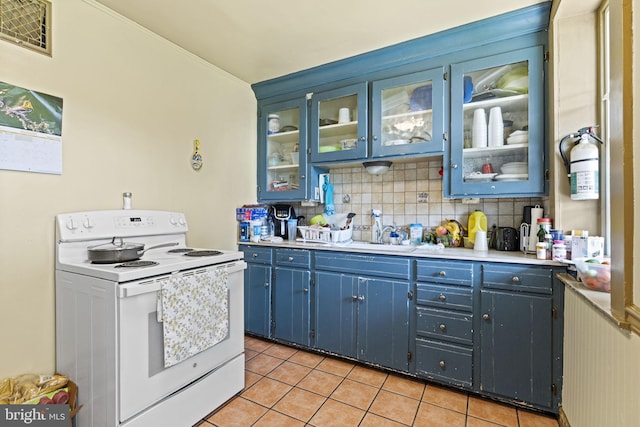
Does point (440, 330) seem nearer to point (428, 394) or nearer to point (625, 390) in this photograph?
point (428, 394)

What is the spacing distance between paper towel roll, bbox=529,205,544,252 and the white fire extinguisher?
0.89 feet

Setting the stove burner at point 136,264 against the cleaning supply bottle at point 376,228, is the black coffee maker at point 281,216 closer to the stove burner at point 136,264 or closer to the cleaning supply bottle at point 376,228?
the cleaning supply bottle at point 376,228

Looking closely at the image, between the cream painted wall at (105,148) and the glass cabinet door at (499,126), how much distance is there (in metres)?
1.92

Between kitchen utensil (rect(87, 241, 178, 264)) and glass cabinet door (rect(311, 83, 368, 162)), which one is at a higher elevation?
glass cabinet door (rect(311, 83, 368, 162))

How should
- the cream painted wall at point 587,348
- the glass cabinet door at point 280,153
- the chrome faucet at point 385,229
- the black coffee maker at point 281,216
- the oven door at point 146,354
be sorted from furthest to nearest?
the black coffee maker at point 281,216 → the glass cabinet door at point 280,153 → the chrome faucet at point 385,229 → the oven door at point 146,354 → the cream painted wall at point 587,348

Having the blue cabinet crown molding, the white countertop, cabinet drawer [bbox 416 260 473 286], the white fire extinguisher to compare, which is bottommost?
cabinet drawer [bbox 416 260 473 286]

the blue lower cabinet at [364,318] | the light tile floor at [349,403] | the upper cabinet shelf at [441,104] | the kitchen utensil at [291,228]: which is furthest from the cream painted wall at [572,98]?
the kitchen utensil at [291,228]

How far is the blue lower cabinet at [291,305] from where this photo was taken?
7.87 ft

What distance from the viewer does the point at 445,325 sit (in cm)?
189

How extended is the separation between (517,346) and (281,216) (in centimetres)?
209

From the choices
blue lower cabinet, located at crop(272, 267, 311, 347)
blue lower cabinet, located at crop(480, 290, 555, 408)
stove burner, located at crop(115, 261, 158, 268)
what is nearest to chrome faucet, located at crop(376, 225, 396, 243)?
blue lower cabinet, located at crop(272, 267, 311, 347)

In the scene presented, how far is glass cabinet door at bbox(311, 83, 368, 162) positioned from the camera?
7.94ft

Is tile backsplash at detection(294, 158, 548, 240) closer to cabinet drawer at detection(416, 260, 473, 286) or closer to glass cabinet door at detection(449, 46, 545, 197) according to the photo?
glass cabinet door at detection(449, 46, 545, 197)

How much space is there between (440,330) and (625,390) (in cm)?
104
